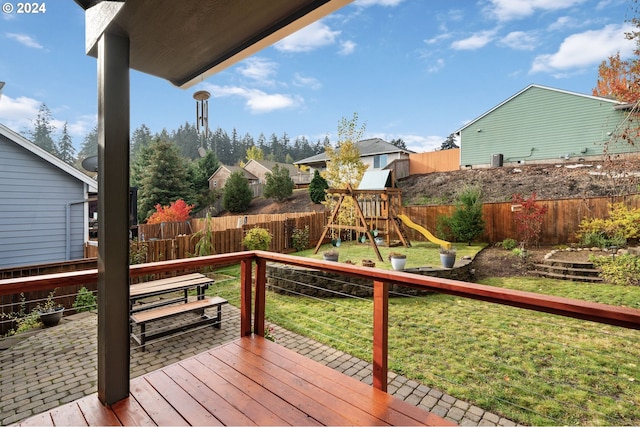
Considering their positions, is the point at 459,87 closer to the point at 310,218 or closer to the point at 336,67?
the point at 336,67

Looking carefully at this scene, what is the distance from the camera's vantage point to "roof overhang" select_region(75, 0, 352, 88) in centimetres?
148

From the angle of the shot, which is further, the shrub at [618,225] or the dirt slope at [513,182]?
the dirt slope at [513,182]

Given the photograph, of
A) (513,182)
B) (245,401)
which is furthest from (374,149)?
(245,401)

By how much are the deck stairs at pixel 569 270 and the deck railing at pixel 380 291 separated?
268 inches

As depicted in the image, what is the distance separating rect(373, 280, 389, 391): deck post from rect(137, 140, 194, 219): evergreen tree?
20.3 meters

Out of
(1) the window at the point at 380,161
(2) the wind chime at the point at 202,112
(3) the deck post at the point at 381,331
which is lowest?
(3) the deck post at the point at 381,331

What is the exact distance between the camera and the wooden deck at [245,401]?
5.65ft

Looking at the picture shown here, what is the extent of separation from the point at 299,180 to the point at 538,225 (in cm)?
2032

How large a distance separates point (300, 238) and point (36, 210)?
6.85 meters

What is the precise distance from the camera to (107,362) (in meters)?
1.79

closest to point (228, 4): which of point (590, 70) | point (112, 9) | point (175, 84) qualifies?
point (112, 9)

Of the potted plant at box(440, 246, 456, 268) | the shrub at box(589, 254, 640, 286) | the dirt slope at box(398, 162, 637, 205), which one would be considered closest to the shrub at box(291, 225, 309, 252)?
the potted plant at box(440, 246, 456, 268)

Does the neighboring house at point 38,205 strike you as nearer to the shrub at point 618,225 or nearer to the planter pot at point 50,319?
the planter pot at point 50,319

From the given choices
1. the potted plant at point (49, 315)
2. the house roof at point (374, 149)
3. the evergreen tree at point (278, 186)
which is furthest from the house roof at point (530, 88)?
the potted plant at point (49, 315)
